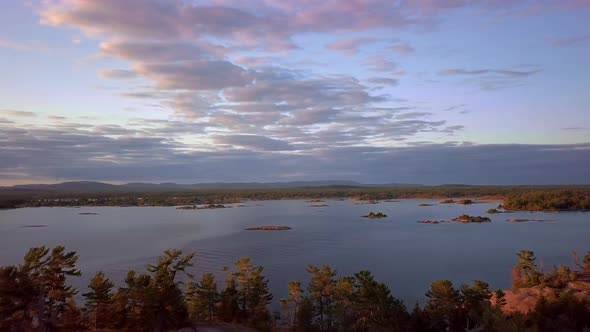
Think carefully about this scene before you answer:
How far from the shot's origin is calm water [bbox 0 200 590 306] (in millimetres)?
41500

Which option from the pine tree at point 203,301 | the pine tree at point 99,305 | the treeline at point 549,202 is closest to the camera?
the pine tree at point 99,305

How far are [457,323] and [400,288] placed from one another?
35.7 feet

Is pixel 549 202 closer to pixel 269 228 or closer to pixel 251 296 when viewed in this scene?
pixel 269 228

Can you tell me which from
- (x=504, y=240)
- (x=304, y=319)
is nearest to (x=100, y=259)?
(x=304, y=319)

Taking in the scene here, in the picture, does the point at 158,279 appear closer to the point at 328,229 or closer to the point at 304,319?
the point at 304,319

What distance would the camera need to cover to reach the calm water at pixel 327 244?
1634 inches

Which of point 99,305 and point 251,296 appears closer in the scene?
point 99,305

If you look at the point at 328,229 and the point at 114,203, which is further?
the point at 114,203

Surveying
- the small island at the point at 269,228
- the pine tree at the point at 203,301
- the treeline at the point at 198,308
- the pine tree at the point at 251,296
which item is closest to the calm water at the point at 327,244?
the small island at the point at 269,228

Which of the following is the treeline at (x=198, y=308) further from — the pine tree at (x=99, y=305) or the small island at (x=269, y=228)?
the small island at (x=269, y=228)

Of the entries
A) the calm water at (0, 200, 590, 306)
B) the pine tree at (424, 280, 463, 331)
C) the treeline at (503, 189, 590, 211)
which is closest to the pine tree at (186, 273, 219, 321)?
the calm water at (0, 200, 590, 306)

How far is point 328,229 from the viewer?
72188 millimetres

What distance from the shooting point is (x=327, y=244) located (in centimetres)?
5703

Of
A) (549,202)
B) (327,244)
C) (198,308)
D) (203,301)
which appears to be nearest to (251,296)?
(203,301)
